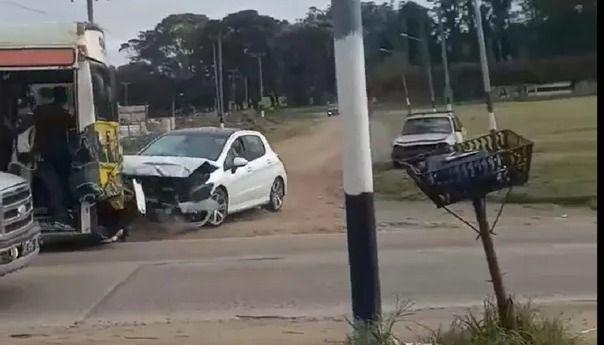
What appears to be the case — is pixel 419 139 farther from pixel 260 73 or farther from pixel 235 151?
pixel 260 73

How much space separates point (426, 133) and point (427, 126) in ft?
4.07

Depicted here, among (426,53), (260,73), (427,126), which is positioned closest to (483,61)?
(426,53)

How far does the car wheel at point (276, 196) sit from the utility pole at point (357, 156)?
12.4 m

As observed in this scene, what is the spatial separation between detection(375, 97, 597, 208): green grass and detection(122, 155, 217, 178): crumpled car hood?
277 centimetres

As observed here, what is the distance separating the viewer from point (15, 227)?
11.0 metres

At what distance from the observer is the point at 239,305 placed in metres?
10.7

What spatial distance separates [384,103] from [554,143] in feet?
26.5

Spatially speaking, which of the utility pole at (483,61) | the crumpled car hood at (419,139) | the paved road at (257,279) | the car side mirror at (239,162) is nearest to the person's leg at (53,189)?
the paved road at (257,279)

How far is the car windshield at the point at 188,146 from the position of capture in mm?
18125

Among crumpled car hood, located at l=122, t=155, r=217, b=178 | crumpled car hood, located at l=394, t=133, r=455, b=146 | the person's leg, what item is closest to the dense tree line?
crumpled car hood, located at l=394, t=133, r=455, b=146

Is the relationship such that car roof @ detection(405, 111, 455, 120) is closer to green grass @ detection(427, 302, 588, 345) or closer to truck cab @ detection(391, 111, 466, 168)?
truck cab @ detection(391, 111, 466, 168)

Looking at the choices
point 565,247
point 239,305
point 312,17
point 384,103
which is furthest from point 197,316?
point 312,17

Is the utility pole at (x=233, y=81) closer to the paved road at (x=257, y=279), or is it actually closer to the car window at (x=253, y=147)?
the car window at (x=253, y=147)

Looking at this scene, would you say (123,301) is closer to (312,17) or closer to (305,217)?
(305,217)
